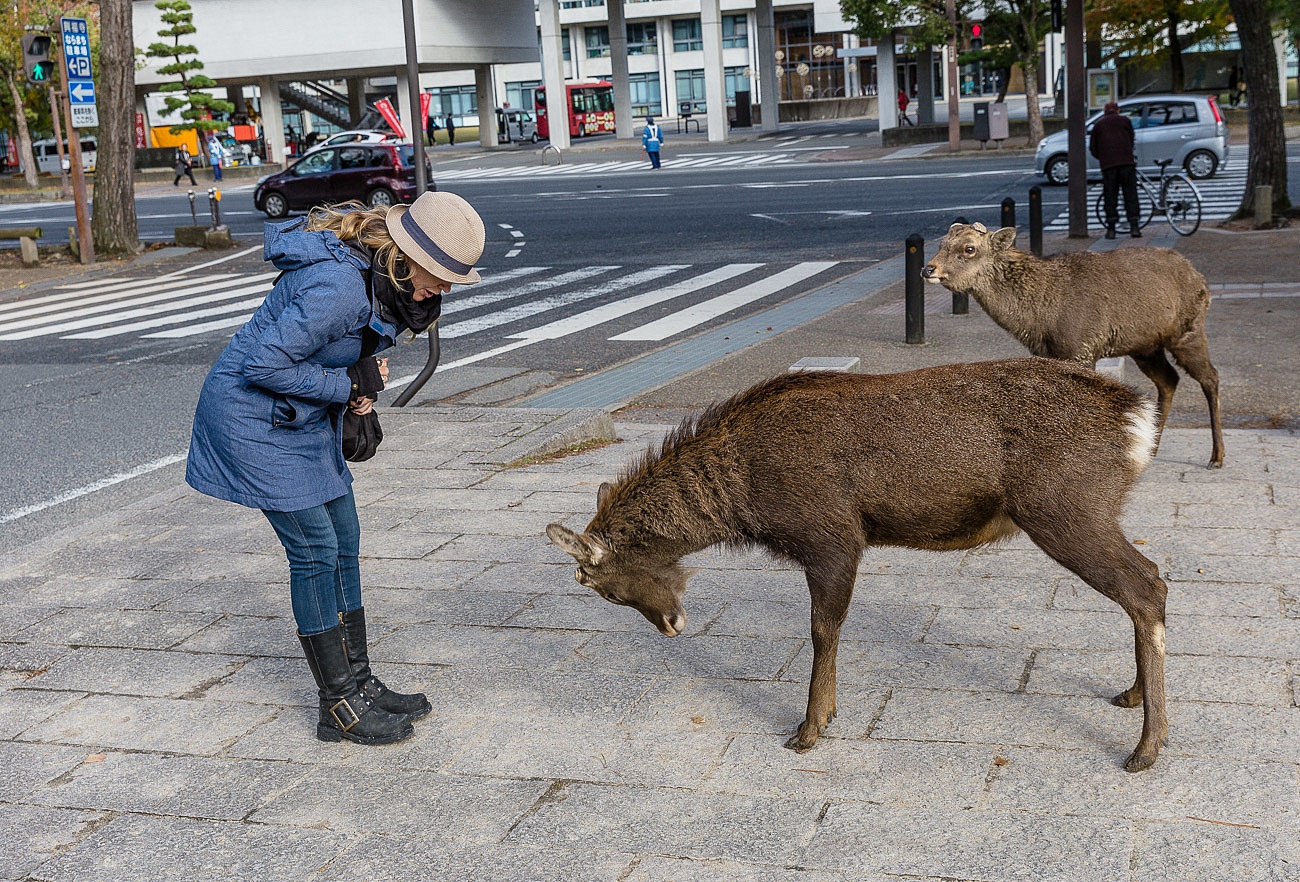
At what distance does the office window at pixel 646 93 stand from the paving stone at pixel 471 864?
85.5m

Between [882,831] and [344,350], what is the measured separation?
6.84 ft

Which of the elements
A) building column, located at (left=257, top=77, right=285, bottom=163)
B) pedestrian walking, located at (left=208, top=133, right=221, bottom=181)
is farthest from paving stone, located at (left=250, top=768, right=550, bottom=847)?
building column, located at (left=257, top=77, right=285, bottom=163)

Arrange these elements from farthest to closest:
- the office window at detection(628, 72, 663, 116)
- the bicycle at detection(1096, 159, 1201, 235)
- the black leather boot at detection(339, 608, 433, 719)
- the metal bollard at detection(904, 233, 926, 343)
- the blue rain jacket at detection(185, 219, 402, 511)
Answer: the office window at detection(628, 72, 663, 116)
the bicycle at detection(1096, 159, 1201, 235)
the metal bollard at detection(904, 233, 926, 343)
the black leather boot at detection(339, 608, 433, 719)
the blue rain jacket at detection(185, 219, 402, 511)

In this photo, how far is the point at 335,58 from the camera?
177ft

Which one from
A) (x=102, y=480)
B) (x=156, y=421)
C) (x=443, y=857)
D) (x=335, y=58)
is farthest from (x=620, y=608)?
(x=335, y=58)

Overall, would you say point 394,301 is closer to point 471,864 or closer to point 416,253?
point 416,253

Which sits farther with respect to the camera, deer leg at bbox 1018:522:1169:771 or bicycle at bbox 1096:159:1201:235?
bicycle at bbox 1096:159:1201:235

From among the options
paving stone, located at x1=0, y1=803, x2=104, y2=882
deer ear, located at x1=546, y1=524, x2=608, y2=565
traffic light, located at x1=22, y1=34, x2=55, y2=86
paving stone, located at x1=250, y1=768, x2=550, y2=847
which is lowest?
paving stone, located at x1=250, y1=768, x2=550, y2=847

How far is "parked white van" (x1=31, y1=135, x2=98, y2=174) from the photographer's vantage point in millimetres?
56741

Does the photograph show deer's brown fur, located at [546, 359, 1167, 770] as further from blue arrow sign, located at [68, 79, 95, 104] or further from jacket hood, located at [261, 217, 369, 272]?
blue arrow sign, located at [68, 79, 95, 104]

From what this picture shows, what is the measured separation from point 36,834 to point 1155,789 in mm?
3166

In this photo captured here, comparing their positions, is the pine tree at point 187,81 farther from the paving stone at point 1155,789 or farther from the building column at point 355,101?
the paving stone at point 1155,789

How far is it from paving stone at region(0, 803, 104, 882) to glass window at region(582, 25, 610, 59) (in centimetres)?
8859

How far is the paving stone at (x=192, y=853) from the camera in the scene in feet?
11.8
